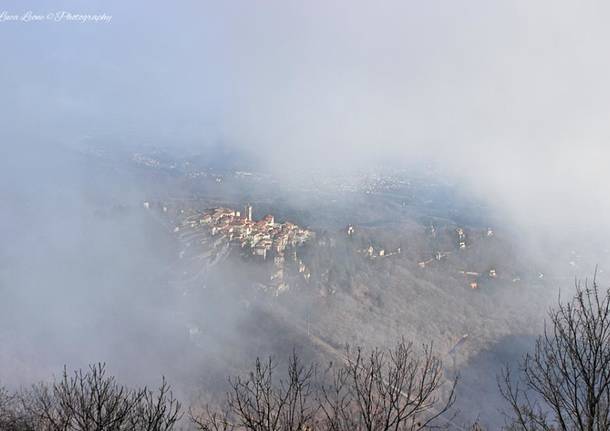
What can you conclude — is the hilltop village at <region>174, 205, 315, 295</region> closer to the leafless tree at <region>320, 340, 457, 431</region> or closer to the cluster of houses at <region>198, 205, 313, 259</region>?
the cluster of houses at <region>198, 205, 313, 259</region>

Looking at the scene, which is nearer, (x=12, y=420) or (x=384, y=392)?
(x=384, y=392)

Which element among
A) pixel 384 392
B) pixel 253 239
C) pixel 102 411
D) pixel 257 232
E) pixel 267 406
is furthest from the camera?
pixel 257 232

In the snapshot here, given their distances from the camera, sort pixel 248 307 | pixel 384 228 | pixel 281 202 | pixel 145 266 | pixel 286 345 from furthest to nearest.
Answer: pixel 281 202 → pixel 384 228 → pixel 145 266 → pixel 248 307 → pixel 286 345

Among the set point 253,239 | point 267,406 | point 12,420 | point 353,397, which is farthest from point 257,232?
point 267,406

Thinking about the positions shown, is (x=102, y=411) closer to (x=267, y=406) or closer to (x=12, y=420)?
(x=12, y=420)

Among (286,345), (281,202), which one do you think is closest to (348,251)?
(286,345)

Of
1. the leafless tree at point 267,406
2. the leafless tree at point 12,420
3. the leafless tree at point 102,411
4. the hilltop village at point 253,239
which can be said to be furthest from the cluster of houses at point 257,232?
the leafless tree at point 267,406

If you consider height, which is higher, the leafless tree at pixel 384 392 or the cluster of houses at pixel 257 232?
the cluster of houses at pixel 257 232

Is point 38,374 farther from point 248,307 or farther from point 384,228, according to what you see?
point 384,228

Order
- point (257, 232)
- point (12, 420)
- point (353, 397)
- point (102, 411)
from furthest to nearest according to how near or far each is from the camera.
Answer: point (257, 232)
point (12, 420)
point (102, 411)
point (353, 397)

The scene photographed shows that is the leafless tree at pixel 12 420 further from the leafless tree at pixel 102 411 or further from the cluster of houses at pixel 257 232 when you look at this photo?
the cluster of houses at pixel 257 232

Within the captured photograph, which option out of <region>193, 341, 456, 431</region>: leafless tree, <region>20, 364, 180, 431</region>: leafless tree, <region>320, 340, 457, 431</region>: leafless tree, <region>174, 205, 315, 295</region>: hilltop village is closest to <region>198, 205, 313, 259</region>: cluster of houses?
<region>174, 205, 315, 295</region>: hilltop village
